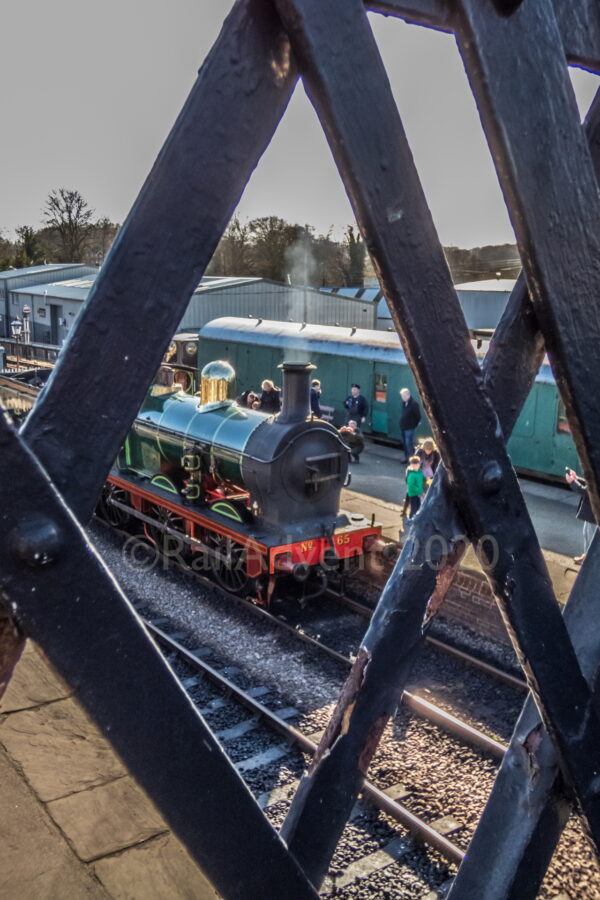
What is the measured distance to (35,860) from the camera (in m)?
3.91

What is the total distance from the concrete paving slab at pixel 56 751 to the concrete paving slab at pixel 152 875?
699 millimetres

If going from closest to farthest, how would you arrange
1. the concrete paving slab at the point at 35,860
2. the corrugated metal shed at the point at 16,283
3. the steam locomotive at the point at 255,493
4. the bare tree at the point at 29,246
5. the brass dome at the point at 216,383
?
the concrete paving slab at the point at 35,860 < the steam locomotive at the point at 255,493 < the brass dome at the point at 216,383 < the corrugated metal shed at the point at 16,283 < the bare tree at the point at 29,246

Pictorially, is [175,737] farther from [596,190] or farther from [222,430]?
[222,430]

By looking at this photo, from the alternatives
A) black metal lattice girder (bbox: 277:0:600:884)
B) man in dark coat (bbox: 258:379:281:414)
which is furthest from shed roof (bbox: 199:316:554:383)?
black metal lattice girder (bbox: 277:0:600:884)

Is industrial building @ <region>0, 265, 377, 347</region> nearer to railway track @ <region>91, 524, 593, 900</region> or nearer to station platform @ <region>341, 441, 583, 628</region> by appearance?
station platform @ <region>341, 441, 583, 628</region>

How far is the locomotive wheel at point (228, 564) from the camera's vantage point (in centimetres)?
947

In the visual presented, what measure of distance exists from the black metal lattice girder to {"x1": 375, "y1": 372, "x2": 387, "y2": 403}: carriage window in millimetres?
16216

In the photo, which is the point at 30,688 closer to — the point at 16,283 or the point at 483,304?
the point at 483,304

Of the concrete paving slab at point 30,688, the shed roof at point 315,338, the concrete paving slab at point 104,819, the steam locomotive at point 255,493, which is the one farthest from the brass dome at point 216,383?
the concrete paving slab at point 104,819

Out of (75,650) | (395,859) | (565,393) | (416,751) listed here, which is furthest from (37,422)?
(416,751)

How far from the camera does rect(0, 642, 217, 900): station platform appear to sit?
12.3ft

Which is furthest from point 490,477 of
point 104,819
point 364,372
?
point 364,372

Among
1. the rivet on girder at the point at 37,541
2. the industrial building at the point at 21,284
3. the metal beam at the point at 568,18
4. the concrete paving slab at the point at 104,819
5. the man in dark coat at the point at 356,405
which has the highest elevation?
the metal beam at the point at 568,18

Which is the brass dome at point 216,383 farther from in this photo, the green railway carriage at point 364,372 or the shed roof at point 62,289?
the shed roof at point 62,289
